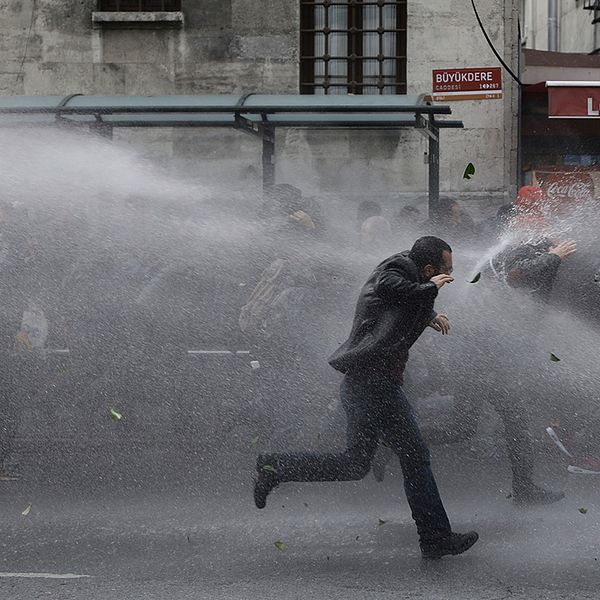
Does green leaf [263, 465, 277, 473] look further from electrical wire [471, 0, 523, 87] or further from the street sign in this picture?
electrical wire [471, 0, 523, 87]

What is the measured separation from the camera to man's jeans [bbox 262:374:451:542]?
5.88m

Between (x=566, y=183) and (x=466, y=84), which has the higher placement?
(x=466, y=84)

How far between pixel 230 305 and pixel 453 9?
730cm

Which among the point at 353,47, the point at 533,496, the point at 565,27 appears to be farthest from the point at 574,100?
the point at 565,27

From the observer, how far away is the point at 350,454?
20.3 feet

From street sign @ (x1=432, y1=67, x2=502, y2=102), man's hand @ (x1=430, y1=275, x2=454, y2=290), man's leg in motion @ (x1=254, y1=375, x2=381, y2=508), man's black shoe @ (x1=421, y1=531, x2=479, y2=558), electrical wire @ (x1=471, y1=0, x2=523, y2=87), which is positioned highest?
electrical wire @ (x1=471, y1=0, x2=523, y2=87)

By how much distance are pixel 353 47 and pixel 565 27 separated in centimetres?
843

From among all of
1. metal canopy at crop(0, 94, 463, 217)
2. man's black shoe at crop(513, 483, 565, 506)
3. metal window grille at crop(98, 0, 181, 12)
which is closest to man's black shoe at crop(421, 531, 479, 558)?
man's black shoe at crop(513, 483, 565, 506)

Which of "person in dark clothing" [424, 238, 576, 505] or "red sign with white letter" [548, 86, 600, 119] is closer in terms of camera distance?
"person in dark clothing" [424, 238, 576, 505]

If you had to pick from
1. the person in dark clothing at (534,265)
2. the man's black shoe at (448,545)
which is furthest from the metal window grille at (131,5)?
the man's black shoe at (448,545)

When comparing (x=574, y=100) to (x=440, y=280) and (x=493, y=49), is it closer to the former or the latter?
(x=493, y=49)

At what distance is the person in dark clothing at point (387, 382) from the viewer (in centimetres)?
597

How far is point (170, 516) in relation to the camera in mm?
6668

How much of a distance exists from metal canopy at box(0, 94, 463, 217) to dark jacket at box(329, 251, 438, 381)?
3.19 meters
